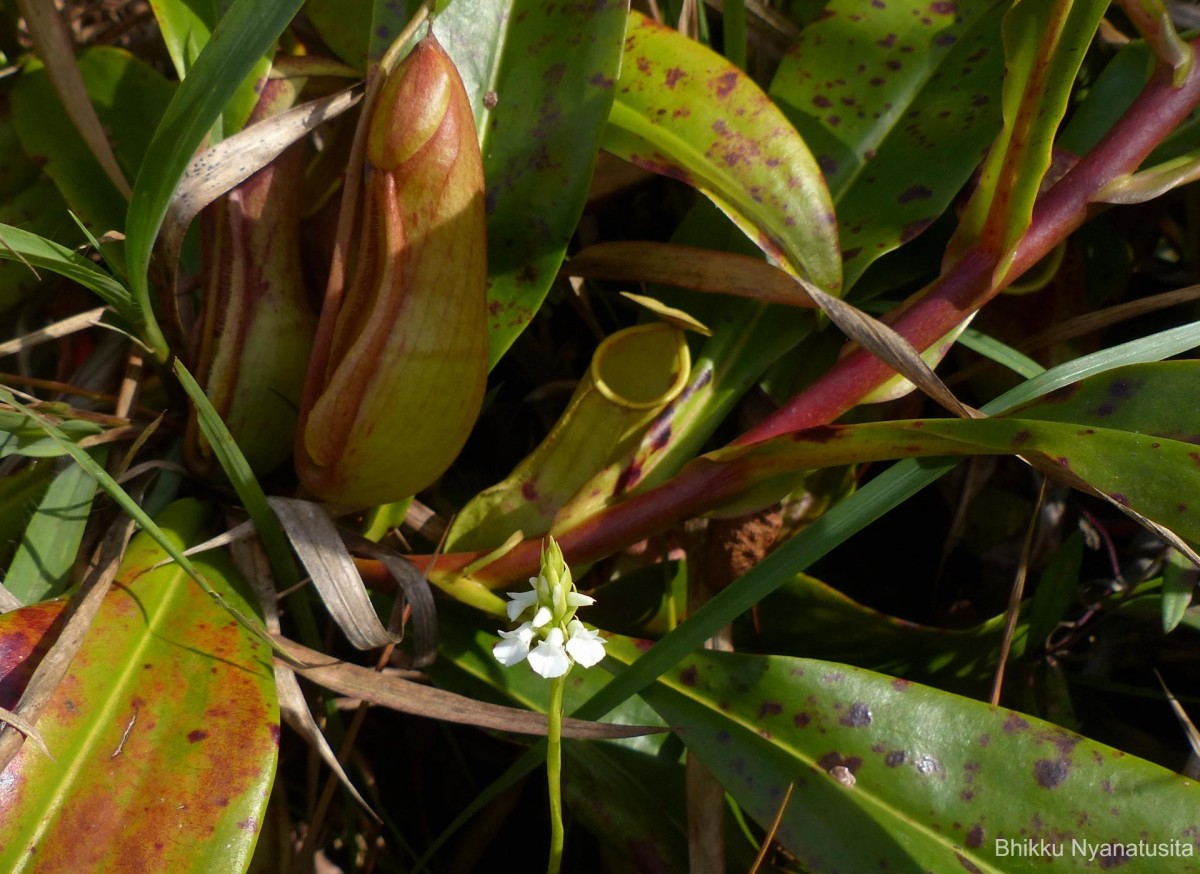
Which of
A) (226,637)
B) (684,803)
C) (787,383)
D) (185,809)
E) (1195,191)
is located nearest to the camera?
(185,809)

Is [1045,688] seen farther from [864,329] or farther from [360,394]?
[360,394]

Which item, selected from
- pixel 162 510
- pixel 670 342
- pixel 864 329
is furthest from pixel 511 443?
pixel 864 329

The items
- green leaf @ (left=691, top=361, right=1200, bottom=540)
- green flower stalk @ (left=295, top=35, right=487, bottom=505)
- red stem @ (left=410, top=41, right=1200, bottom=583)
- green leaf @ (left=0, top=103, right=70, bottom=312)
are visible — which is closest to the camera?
green leaf @ (left=691, top=361, right=1200, bottom=540)

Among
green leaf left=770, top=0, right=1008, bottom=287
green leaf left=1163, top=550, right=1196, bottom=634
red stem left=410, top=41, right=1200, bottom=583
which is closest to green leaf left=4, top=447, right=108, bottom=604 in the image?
red stem left=410, top=41, right=1200, bottom=583

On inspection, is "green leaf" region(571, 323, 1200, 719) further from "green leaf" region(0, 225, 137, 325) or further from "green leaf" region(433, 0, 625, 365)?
"green leaf" region(0, 225, 137, 325)

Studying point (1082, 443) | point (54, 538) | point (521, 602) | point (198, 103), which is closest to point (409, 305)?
point (198, 103)
